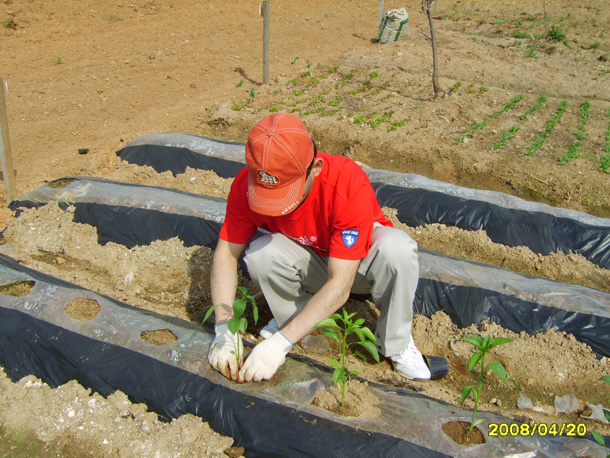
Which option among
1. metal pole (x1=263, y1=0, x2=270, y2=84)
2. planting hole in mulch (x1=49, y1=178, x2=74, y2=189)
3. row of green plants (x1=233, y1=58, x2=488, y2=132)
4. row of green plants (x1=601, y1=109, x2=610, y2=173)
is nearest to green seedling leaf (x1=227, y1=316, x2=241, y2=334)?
planting hole in mulch (x1=49, y1=178, x2=74, y2=189)

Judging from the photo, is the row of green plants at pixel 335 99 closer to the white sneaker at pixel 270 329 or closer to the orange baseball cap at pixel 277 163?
the white sneaker at pixel 270 329

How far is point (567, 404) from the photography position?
2.24 meters

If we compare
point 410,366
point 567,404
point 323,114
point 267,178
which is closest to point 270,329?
point 410,366

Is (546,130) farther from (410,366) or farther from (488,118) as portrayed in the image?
(410,366)

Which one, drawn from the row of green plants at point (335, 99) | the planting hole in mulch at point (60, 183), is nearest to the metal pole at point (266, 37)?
the row of green plants at point (335, 99)

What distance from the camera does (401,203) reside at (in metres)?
3.42

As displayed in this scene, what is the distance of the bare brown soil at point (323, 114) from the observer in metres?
2.48

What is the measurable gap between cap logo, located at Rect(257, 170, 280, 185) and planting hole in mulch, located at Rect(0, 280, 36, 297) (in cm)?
138

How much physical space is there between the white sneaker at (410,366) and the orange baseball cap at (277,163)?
0.97 metres

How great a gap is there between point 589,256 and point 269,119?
2384 mm

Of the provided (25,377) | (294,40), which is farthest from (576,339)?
(294,40)

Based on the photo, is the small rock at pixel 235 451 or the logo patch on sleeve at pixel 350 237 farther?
the logo patch on sleeve at pixel 350 237

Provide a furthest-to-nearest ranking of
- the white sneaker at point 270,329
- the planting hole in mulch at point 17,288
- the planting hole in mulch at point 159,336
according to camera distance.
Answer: the white sneaker at point 270,329
the planting hole in mulch at point 17,288
the planting hole in mulch at point 159,336

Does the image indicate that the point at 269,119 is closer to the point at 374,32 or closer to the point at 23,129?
the point at 23,129
